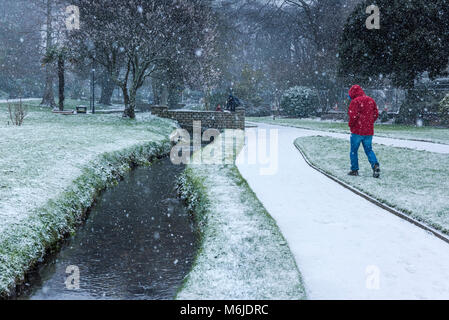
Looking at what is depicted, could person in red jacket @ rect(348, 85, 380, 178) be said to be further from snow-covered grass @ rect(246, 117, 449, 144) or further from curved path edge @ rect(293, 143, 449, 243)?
snow-covered grass @ rect(246, 117, 449, 144)

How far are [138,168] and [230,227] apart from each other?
850cm

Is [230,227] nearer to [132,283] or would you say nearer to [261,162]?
[132,283]

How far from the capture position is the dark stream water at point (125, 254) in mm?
5613

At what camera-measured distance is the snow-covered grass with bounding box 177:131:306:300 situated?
455 cm

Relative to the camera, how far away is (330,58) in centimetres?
4244

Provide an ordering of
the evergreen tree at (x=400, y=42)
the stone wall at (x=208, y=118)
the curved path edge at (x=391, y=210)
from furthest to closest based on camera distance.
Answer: the stone wall at (x=208, y=118), the evergreen tree at (x=400, y=42), the curved path edge at (x=391, y=210)

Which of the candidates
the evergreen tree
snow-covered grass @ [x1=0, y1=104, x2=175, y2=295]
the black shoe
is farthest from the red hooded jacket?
the evergreen tree

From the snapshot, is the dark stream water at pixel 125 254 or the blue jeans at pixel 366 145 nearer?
the dark stream water at pixel 125 254

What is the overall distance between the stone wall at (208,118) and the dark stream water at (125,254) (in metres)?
19.4

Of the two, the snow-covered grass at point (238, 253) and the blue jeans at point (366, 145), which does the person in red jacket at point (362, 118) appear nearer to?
the blue jeans at point (366, 145)

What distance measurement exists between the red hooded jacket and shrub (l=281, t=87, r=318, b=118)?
35.3 meters

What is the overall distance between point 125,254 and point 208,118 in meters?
24.0

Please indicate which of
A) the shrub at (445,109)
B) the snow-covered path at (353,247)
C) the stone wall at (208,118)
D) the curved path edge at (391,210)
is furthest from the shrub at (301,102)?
the snow-covered path at (353,247)
